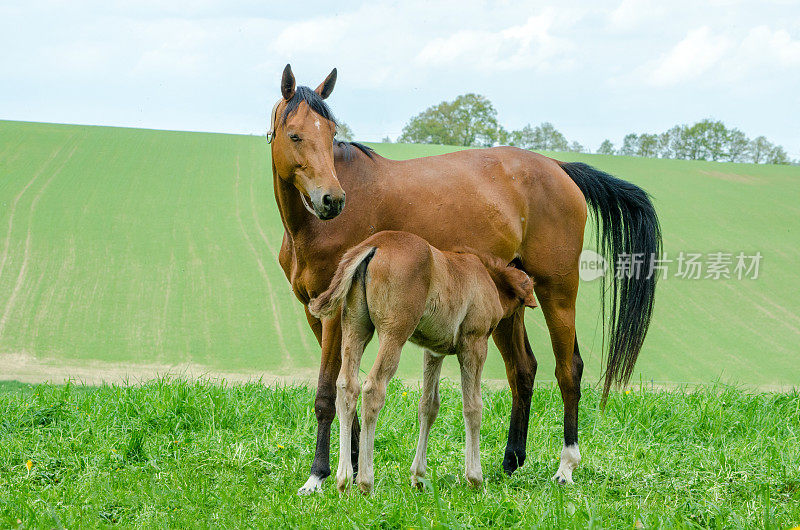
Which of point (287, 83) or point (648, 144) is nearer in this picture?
point (287, 83)

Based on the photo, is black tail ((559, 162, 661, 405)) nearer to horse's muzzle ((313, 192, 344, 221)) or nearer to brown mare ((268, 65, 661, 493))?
brown mare ((268, 65, 661, 493))

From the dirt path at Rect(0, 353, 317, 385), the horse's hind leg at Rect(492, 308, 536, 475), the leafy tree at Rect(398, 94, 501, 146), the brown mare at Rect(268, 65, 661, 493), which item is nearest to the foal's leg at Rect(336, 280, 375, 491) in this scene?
the brown mare at Rect(268, 65, 661, 493)

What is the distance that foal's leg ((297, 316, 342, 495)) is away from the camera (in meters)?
4.32

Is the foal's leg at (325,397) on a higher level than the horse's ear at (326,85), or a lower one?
lower

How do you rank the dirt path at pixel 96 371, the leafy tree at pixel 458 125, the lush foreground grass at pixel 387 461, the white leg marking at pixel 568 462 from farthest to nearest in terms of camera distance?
the leafy tree at pixel 458 125 → the dirt path at pixel 96 371 → the white leg marking at pixel 568 462 → the lush foreground grass at pixel 387 461

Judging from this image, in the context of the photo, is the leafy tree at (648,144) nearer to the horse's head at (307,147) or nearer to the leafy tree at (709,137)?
the leafy tree at (709,137)

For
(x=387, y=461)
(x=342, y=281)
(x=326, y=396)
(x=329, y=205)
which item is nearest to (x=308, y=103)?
(x=329, y=205)

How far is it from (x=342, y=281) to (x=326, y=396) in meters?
1.16

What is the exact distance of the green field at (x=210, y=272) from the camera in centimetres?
1002

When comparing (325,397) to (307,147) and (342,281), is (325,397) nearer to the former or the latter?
(342,281)

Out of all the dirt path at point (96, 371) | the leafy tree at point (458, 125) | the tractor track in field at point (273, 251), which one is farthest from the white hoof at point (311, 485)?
the leafy tree at point (458, 125)

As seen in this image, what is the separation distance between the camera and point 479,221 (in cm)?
493

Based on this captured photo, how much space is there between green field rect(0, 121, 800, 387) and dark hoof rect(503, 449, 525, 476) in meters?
2.97

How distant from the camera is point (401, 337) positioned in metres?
3.61
